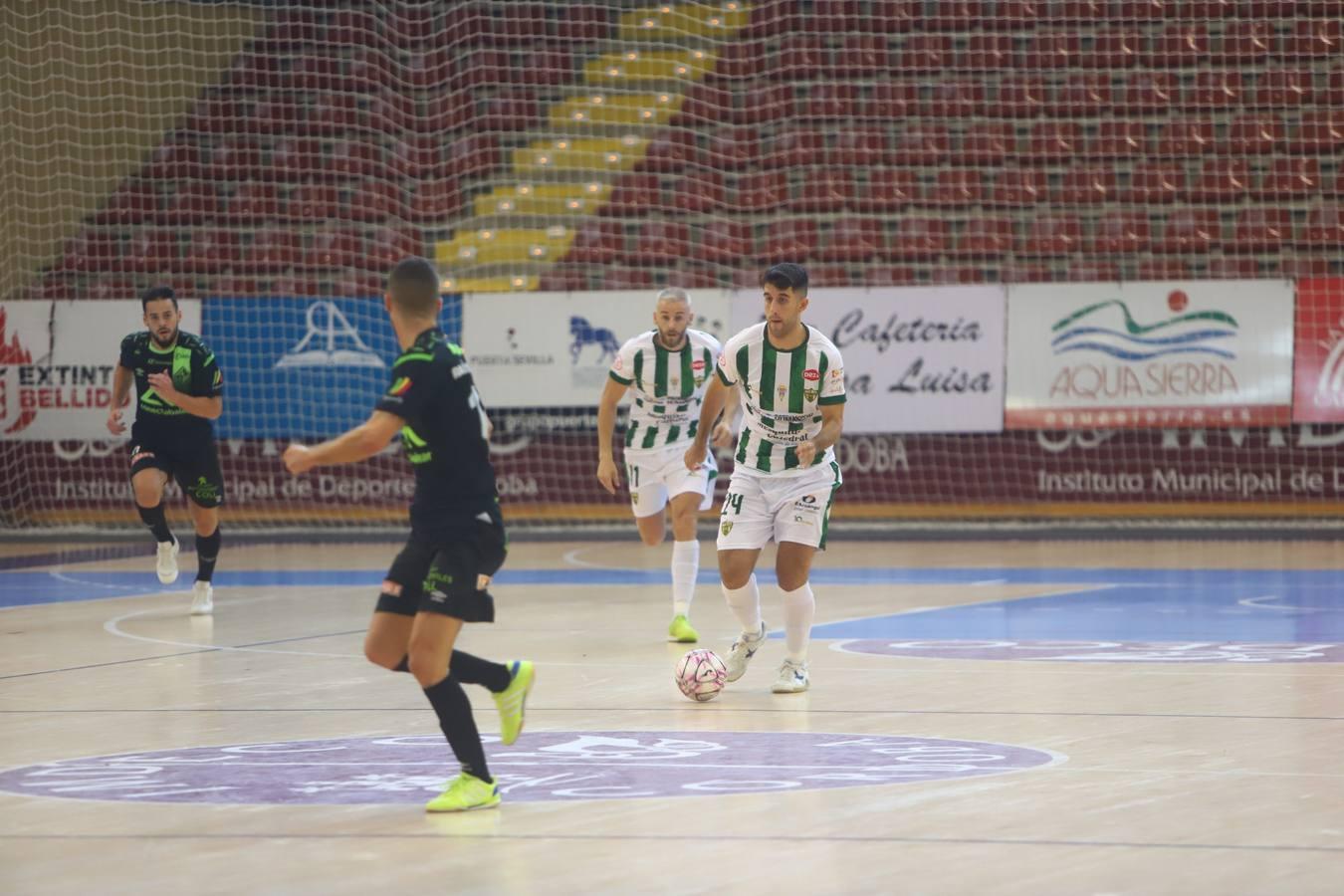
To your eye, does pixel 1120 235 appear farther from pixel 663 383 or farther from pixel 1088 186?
pixel 663 383

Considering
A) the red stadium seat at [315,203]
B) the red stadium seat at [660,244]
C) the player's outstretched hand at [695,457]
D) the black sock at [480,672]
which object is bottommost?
the black sock at [480,672]

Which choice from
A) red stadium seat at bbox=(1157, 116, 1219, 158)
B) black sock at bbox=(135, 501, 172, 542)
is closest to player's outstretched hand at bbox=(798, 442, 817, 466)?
black sock at bbox=(135, 501, 172, 542)

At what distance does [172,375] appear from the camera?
11211 millimetres

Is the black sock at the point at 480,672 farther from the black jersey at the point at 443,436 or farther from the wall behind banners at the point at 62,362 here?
the wall behind banners at the point at 62,362

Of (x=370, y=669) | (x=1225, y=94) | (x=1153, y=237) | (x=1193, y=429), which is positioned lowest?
(x=370, y=669)

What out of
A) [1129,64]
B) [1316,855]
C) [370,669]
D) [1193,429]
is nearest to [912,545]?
[1193,429]

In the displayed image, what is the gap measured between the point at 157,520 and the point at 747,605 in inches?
199

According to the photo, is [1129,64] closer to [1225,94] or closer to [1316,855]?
[1225,94]

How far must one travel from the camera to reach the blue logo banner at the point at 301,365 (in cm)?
1881

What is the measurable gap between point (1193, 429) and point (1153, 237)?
2589 mm

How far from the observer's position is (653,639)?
10039 mm

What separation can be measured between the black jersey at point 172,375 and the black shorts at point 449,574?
6170 mm

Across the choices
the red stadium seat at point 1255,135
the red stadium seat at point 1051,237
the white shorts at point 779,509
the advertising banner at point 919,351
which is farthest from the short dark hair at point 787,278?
the red stadium seat at point 1255,135

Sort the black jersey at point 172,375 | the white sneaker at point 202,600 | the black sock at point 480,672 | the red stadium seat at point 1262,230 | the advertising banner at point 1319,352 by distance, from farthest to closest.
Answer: the red stadium seat at point 1262,230
the advertising banner at point 1319,352
the white sneaker at point 202,600
the black jersey at point 172,375
the black sock at point 480,672
